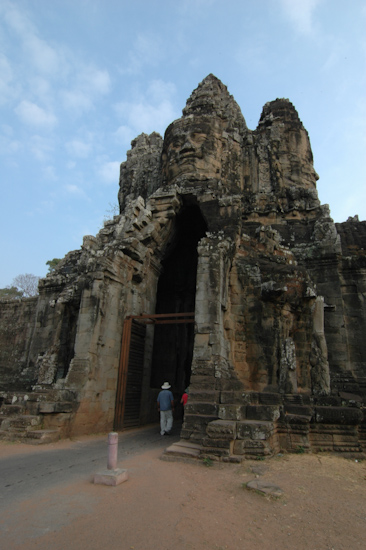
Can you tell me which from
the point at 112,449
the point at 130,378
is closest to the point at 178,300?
the point at 130,378

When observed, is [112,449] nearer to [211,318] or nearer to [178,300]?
[211,318]

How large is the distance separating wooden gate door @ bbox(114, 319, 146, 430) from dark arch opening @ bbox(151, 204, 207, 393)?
3066 millimetres

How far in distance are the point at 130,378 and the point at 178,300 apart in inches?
210

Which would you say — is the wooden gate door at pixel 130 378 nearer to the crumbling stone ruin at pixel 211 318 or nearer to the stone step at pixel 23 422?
the crumbling stone ruin at pixel 211 318

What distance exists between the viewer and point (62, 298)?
11305mm

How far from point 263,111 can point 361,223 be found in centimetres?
905

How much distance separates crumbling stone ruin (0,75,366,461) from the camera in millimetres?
7262

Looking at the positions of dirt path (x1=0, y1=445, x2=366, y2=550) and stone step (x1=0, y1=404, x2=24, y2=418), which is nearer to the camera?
dirt path (x1=0, y1=445, x2=366, y2=550)

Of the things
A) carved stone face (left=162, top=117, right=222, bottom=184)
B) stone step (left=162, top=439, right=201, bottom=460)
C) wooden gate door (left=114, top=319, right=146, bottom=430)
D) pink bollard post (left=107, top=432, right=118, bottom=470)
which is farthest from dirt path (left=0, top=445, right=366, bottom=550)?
carved stone face (left=162, top=117, right=222, bottom=184)

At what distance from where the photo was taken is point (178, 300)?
14.9 metres

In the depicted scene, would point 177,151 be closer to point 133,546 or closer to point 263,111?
point 263,111

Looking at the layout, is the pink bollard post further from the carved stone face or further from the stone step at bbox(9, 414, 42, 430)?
the carved stone face

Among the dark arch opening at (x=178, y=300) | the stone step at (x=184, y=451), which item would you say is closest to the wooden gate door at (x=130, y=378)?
the dark arch opening at (x=178, y=300)

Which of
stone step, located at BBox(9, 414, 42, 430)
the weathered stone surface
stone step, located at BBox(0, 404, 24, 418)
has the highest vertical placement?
stone step, located at BBox(0, 404, 24, 418)
